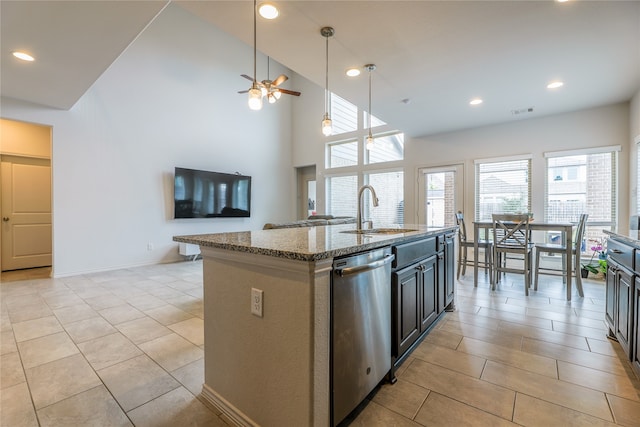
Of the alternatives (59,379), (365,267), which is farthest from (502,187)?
(59,379)

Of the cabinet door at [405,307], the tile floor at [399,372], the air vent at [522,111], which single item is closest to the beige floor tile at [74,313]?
the tile floor at [399,372]

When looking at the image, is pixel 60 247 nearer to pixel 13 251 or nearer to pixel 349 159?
pixel 13 251

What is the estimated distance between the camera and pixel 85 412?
1.44 metres

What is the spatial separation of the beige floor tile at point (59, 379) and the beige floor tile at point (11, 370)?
0.14 feet

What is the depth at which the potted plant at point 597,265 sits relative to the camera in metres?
3.91

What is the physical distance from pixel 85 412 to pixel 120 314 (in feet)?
5.13

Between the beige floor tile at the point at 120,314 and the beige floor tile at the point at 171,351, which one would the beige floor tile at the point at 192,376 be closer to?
the beige floor tile at the point at 171,351

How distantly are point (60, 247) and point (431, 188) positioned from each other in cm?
670

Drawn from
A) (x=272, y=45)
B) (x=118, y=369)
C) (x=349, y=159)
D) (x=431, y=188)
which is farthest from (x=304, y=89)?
(x=118, y=369)

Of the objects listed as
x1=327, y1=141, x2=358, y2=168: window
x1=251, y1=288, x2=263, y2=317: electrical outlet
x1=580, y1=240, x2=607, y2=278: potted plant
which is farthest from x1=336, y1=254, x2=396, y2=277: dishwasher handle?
x1=327, y1=141, x2=358, y2=168: window

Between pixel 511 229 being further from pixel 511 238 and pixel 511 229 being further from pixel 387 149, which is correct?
pixel 387 149

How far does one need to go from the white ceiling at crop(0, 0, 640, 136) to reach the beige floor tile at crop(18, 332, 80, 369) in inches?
101

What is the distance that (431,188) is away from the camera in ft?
19.2

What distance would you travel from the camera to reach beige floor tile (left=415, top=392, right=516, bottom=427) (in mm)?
1342
